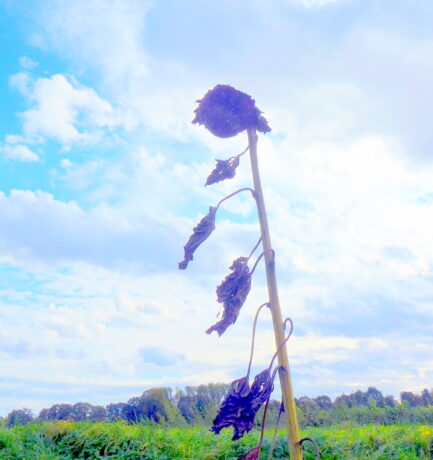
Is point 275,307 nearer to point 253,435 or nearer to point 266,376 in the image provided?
point 266,376

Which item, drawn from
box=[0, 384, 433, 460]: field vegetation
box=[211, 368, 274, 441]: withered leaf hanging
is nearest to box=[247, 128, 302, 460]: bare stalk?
box=[211, 368, 274, 441]: withered leaf hanging

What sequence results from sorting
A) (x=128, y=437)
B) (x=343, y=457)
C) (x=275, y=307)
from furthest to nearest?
(x=128, y=437), (x=343, y=457), (x=275, y=307)

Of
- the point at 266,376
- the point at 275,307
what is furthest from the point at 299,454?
the point at 275,307

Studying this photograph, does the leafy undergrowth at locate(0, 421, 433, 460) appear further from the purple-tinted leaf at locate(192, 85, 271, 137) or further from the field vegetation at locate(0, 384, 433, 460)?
the purple-tinted leaf at locate(192, 85, 271, 137)

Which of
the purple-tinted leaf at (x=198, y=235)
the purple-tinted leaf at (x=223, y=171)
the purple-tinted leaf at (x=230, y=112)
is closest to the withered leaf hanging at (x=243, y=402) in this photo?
the purple-tinted leaf at (x=198, y=235)

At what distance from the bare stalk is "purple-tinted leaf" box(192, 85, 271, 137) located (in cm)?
11

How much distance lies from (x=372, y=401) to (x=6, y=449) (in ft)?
25.0

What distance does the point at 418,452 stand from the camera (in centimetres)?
620

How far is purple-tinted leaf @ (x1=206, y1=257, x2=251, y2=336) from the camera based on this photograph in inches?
46.4

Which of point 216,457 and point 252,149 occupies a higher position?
point 252,149

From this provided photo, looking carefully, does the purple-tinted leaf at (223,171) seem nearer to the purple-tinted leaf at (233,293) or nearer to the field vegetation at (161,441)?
the purple-tinted leaf at (233,293)

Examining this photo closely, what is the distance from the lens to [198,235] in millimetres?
1273

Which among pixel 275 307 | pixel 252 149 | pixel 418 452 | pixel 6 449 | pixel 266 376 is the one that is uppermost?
pixel 252 149

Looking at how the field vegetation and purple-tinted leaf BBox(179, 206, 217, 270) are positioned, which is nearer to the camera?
purple-tinted leaf BBox(179, 206, 217, 270)
